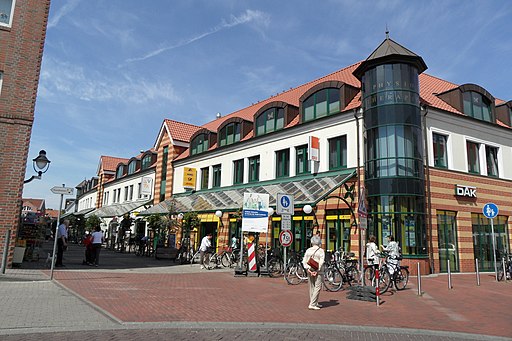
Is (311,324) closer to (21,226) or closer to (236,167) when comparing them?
(21,226)

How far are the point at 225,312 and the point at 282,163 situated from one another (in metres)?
15.8

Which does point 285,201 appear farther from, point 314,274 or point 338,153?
point 338,153

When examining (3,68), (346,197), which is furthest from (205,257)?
(3,68)

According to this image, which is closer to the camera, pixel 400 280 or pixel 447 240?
pixel 400 280

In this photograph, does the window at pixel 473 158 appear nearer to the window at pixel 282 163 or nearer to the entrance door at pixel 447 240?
the entrance door at pixel 447 240

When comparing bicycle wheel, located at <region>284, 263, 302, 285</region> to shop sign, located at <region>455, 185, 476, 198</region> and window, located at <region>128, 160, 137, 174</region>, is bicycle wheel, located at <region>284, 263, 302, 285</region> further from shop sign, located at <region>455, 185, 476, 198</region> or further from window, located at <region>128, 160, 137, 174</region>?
window, located at <region>128, 160, 137, 174</region>

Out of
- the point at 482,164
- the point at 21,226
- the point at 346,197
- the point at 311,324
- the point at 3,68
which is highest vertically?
the point at 3,68

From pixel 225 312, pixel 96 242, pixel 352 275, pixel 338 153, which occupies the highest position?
pixel 338 153

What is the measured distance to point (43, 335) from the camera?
5.88 metres

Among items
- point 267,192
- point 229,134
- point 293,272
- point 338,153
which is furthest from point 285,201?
point 229,134

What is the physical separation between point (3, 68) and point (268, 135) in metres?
14.1

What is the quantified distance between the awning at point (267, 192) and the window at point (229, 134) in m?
3.52

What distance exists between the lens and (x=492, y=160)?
69.7 ft

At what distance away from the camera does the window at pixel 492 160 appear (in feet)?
68.9
